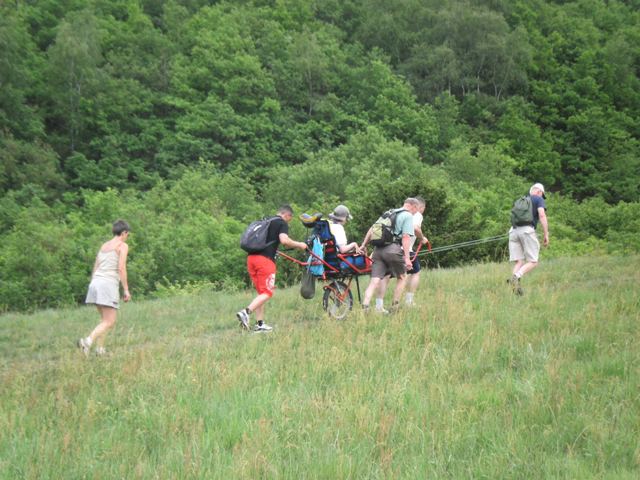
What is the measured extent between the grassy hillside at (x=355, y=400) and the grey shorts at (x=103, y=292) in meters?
0.66

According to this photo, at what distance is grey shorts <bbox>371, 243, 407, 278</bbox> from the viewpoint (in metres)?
9.88

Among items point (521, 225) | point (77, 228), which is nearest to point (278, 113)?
point (77, 228)

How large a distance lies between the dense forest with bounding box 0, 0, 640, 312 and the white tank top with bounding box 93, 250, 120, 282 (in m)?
17.1

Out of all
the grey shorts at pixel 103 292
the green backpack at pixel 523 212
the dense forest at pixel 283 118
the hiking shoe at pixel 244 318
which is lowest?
the hiking shoe at pixel 244 318

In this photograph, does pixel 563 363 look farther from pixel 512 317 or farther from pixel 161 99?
pixel 161 99

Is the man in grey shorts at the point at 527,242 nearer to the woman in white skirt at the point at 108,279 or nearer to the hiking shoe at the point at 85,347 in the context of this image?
the woman in white skirt at the point at 108,279

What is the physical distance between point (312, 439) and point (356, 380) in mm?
1353

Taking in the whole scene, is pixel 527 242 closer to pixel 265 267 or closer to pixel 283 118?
pixel 265 267

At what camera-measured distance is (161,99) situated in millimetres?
60656

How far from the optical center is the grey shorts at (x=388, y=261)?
9875 mm

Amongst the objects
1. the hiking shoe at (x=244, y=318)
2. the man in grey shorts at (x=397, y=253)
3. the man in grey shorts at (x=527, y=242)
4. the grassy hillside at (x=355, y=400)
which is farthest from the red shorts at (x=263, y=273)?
the man in grey shorts at (x=527, y=242)

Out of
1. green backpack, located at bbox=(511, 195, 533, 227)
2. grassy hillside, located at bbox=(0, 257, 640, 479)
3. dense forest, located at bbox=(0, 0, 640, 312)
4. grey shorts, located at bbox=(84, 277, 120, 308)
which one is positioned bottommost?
grassy hillside, located at bbox=(0, 257, 640, 479)

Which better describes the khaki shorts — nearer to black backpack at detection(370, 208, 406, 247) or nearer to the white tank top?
black backpack at detection(370, 208, 406, 247)

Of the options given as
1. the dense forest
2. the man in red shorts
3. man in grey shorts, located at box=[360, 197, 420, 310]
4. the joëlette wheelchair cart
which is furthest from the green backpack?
the dense forest
